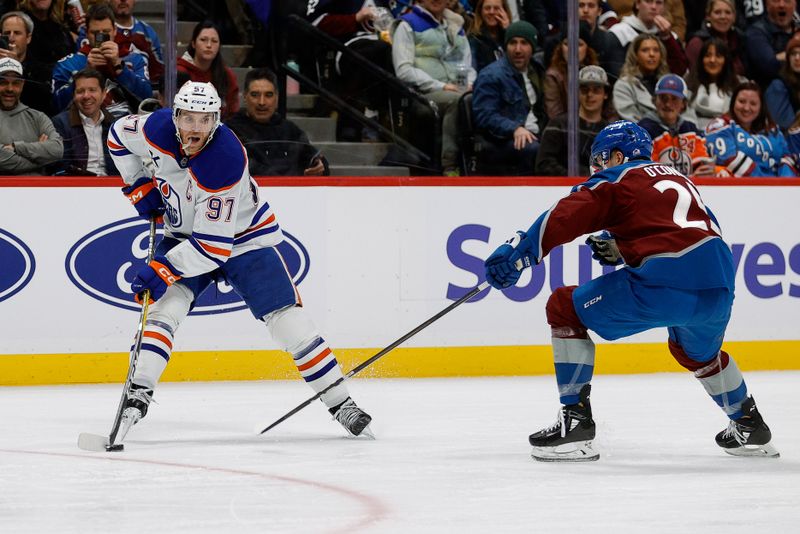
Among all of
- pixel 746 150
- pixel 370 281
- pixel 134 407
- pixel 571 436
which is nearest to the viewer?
pixel 571 436

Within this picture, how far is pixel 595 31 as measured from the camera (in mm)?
7234

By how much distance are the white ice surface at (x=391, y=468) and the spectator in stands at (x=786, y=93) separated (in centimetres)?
200

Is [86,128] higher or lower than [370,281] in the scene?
higher

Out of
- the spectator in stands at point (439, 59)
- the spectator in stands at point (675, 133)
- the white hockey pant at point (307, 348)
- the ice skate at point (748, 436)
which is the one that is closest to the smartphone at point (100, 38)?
the spectator in stands at point (439, 59)

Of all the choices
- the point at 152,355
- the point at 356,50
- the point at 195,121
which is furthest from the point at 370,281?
the point at 195,121

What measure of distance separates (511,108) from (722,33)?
60.2 inches

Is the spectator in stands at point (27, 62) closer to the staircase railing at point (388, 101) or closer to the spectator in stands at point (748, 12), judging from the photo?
the staircase railing at point (388, 101)

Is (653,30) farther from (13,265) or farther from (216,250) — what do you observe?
(216,250)

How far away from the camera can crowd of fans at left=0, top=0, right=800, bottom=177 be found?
6422 mm

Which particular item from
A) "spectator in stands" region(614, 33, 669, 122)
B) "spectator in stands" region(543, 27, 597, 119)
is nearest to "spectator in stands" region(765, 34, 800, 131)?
"spectator in stands" region(614, 33, 669, 122)

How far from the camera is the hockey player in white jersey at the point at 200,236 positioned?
15.1ft

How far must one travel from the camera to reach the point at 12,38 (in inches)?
250

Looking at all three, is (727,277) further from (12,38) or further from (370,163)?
(12,38)

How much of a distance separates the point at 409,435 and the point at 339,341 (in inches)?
70.6
